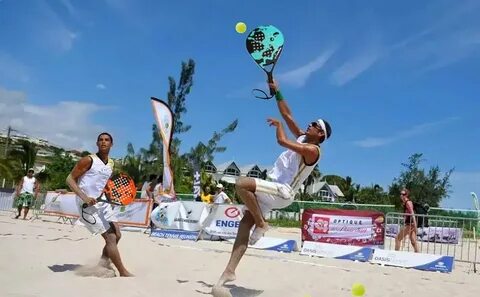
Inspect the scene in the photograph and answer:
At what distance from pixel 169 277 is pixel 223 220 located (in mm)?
7541

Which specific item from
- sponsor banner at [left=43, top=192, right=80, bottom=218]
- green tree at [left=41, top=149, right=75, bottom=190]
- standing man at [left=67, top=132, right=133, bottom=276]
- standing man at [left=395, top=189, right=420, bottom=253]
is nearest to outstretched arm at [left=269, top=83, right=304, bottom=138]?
standing man at [left=67, top=132, right=133, bottom=276]

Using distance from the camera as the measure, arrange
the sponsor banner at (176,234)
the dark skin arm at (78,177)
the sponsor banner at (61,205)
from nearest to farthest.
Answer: the dark skin arm at (78,177), the sponsor banner at (176,234), the sponsor banner at (61,205)

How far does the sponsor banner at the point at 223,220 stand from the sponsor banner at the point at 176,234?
0.42 m

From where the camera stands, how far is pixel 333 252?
10828mm

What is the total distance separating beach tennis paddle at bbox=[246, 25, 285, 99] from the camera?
5.50 meters

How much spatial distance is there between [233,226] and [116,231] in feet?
24.6

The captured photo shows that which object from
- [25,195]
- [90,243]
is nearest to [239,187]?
[90,243]

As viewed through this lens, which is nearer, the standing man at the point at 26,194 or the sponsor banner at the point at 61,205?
the standing man at the point at 26,194

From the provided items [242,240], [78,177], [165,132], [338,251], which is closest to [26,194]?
[165,132]

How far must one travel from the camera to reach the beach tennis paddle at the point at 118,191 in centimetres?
596

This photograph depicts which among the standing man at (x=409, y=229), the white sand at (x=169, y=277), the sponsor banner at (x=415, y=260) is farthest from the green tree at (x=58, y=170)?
the white sand at (x=169, y=277)

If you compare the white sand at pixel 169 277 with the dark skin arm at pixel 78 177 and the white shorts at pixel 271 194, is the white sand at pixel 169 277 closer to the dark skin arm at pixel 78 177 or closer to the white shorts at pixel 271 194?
the dark skin arm at pixel 78 177

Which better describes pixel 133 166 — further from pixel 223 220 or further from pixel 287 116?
pixel 287 116

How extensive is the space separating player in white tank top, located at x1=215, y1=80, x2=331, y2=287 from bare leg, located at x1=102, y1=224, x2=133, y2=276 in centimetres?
139
